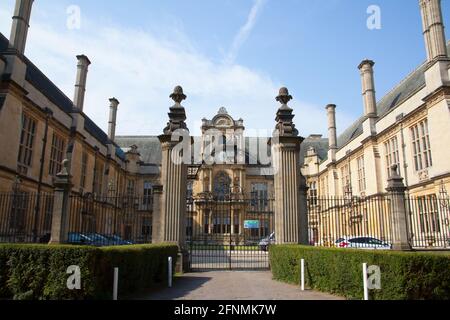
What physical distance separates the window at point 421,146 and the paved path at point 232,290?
13.4 metres

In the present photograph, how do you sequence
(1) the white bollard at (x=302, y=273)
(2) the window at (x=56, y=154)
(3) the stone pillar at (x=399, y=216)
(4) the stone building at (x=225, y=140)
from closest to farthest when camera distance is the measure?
(1) the white bollard at (x=302, y=273) < (3) the stone pillar at (x=399, y=216) < (4) the stone building at (x=225, y=140) < (2) the window at (x=56, y=154)

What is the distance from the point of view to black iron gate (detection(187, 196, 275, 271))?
14.0 m

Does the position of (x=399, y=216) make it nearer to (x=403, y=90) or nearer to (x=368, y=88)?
(x=403, y=90)

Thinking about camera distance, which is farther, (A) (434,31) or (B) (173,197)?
(A) (434,31)

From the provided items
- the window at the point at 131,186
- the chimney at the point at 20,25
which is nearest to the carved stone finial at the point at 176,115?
the chimney at the point at 20,25

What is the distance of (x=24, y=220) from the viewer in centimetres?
1714

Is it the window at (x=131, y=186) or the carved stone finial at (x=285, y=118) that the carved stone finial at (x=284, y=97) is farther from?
the window at (x=131, y=186)

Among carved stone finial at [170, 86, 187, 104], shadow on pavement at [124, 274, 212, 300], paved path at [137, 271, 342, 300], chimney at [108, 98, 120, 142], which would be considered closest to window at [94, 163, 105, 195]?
chimney at [108, 98, 120, 142]

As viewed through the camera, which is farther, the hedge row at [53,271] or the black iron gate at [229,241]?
the black iron gate at [229,241]

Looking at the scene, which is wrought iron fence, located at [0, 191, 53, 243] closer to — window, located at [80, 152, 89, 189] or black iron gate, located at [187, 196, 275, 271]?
window, located at [80, 152, 89, 189]

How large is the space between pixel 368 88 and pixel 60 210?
24782 millimetres

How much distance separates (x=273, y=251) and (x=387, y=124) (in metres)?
17.1

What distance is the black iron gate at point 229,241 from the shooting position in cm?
1400

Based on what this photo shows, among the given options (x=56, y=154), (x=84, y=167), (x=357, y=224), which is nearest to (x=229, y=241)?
(x=357, y=224)
